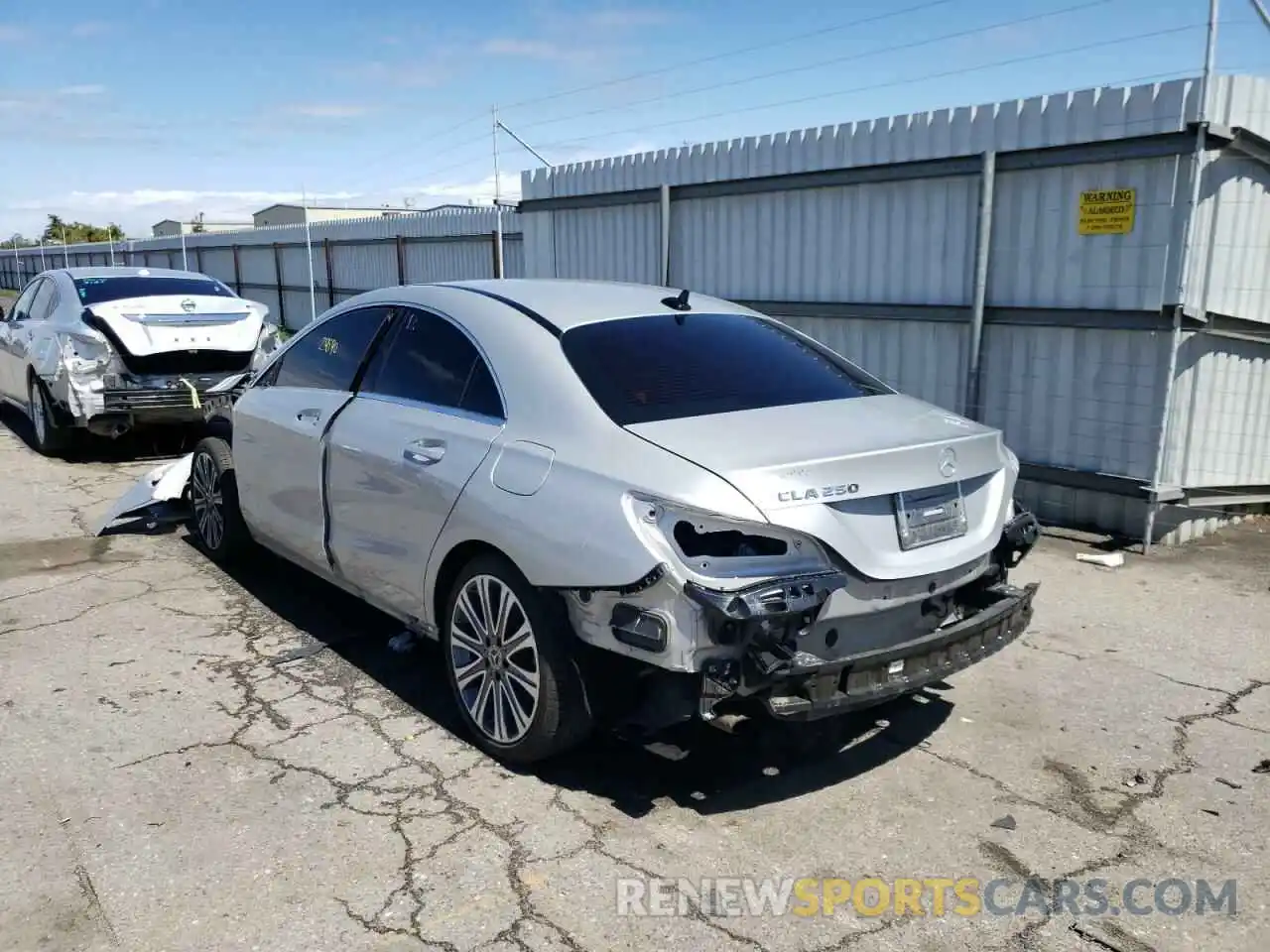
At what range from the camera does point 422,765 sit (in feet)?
12.6

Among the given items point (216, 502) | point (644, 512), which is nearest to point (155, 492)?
point (216, 502)

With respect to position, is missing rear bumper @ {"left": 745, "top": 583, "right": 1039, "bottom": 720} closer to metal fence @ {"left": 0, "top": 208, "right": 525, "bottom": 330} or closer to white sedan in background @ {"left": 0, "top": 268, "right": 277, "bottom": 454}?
white sedan in background @ {"left": 0, "top": 268, "right": 277, "bottom": 454}

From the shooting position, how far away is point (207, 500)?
636cm

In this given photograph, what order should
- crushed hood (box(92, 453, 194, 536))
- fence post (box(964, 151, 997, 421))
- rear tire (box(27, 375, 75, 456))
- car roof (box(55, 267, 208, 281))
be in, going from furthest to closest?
car roof (box(55, 267, 208, 281))
rear tire (box(27, 375, 75, 456))
fence post (box(964, 151, 997, 421))
crushed hood (box(92, 453, 194, 536))

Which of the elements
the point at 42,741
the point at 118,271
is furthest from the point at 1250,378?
the point at 118,271

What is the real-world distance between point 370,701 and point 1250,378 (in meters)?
6.31

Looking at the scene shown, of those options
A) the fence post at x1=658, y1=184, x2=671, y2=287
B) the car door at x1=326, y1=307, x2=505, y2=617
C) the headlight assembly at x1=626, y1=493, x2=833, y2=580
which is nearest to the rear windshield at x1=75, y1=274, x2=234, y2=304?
the fence post at x1=658, y1=184, x2=671, y2=287

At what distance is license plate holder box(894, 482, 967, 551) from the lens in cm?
344

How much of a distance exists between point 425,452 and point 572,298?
92 centimetres

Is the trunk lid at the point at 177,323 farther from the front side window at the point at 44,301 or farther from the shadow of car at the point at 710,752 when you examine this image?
the shadow of car at the point at 710,752

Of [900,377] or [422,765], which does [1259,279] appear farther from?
[422,765]

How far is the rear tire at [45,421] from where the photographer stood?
9.63m

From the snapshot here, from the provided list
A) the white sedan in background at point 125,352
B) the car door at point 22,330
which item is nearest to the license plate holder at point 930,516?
the white sedan in background at point 125,352

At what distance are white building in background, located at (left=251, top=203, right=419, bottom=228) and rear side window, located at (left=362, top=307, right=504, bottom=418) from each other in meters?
33.5
